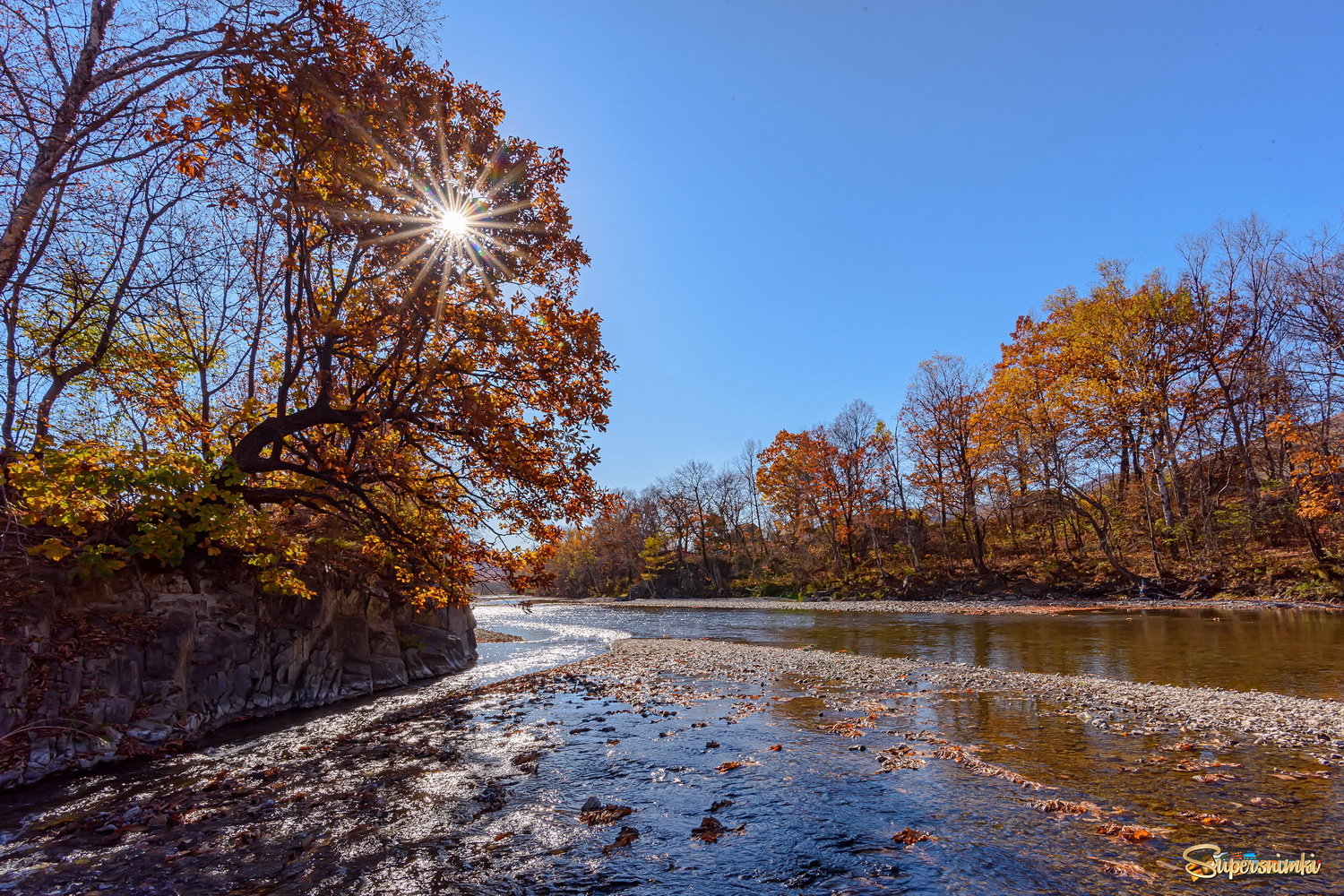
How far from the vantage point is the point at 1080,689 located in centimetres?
1195

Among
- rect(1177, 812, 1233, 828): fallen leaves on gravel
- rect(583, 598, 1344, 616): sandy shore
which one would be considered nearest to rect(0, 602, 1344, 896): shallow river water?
rect(1177, 812, 1233, 828): fallen leaves on gravel

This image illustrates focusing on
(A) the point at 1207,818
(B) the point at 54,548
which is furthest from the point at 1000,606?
(B) the point at 54,548

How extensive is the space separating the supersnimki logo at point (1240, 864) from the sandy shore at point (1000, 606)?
28209 millimetres

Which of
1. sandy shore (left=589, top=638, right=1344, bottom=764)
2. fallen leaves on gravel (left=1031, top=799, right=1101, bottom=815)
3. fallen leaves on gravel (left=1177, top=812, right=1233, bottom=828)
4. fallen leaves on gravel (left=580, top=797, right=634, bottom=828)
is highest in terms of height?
fallen leaves on gravel (left=1177, top=812, right=1233, bottom=828)

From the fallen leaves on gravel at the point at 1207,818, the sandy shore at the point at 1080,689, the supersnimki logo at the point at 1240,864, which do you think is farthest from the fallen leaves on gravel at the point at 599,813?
the sandy shore at the point at 1080,689

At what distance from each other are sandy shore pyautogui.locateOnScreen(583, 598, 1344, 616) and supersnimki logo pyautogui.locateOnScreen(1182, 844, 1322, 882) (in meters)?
28.2

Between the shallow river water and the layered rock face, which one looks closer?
the shallow river water

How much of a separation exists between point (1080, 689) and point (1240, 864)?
26.8ft

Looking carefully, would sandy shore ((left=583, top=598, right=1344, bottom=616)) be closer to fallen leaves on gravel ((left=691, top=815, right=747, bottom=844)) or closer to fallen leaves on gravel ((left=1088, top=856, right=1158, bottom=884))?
fallen leaves on gravel ((left=1088, top=856, right=1158, bottom=884))

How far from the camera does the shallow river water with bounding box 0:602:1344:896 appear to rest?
512cm

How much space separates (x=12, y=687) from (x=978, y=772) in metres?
13.4

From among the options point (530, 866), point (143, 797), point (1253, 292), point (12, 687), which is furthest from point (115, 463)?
Answer: point (1253, 292)

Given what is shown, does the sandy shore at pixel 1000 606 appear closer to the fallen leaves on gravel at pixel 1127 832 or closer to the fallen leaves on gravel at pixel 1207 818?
the fallen leaves on gravel at pixel 1207 818

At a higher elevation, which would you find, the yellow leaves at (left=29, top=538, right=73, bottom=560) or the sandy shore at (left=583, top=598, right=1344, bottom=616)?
the yellow leaves at (left=29, top=538, right=73, bottom=560)
